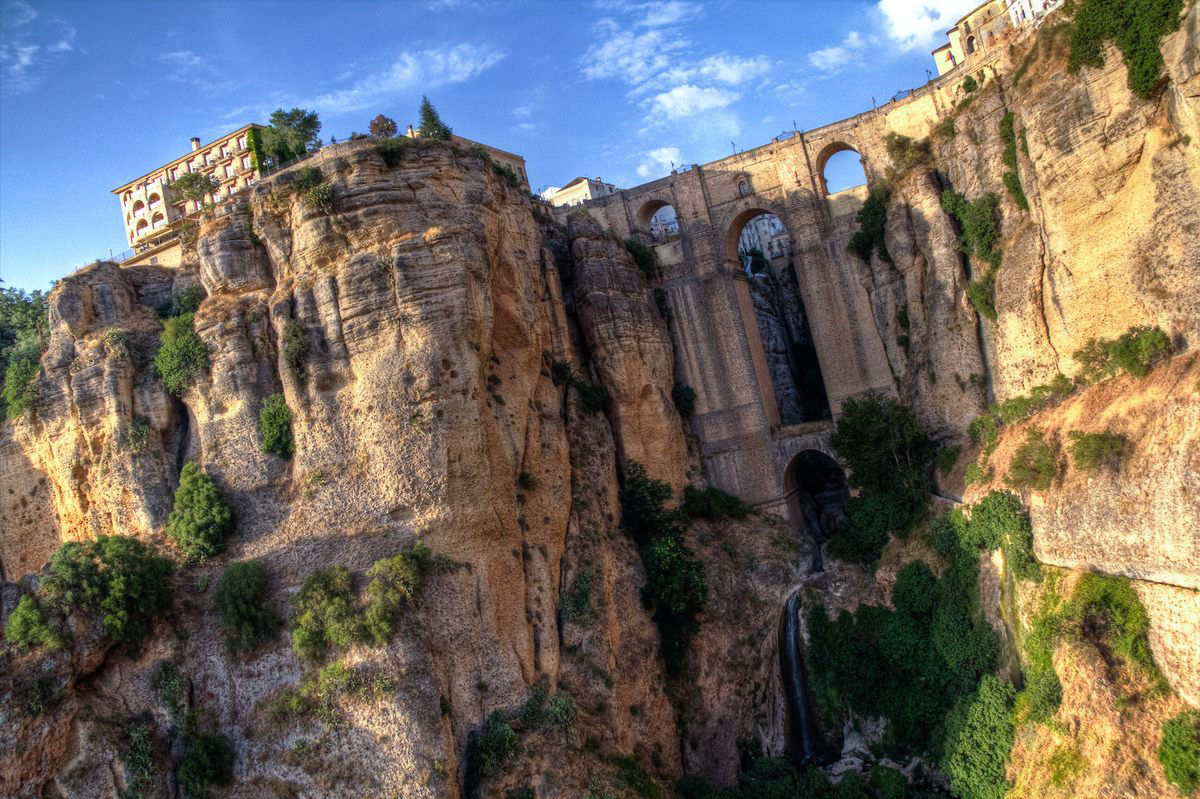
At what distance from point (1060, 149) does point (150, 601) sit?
2816cm

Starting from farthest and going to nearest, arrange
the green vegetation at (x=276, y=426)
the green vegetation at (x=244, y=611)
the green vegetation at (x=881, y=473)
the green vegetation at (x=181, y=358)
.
Result: the green vegetation at (x=881, y=473), the green vegetation at (x=181, y=358), the green vegetation at (x=276, y=426), the green vegetation at (x=244, y=611)

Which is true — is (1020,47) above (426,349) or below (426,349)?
above

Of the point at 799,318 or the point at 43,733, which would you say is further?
the point at 799,318

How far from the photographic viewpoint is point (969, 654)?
26.6m

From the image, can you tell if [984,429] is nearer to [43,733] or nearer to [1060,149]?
[1060,149]

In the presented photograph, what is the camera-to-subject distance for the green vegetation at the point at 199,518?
25.8 meters

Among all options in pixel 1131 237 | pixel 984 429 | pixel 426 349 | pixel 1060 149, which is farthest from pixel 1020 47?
pixel 426 349

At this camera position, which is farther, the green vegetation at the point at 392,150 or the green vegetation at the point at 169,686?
the green vegetation at the point at 392,150

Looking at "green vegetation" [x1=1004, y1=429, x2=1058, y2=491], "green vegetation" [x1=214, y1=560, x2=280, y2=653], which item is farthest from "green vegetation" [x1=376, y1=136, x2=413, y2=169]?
"green vegetation" [x1=1004, y1=429, x2=1058, y2=491]

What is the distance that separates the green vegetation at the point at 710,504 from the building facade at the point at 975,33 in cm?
1846

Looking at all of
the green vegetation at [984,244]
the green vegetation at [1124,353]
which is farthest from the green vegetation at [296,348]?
the green vegetation at [1124,353]

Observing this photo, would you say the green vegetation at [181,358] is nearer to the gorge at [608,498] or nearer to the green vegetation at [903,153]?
the gorge at [608,498]

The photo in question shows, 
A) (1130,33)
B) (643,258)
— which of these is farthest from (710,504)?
(1130,33)

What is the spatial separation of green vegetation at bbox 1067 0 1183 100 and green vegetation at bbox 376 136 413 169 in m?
19.8
